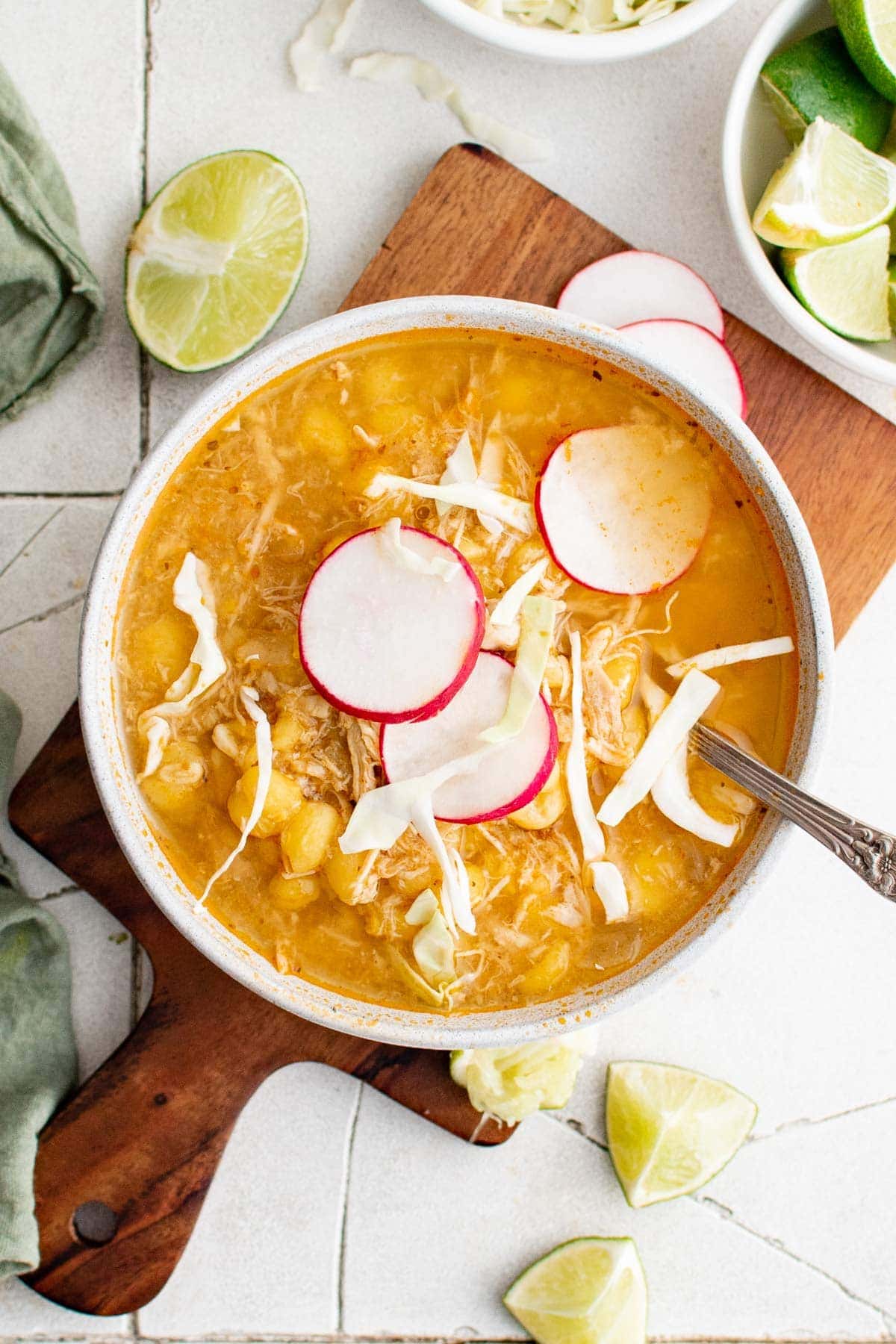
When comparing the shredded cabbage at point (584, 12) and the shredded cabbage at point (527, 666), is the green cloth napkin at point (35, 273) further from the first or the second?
the shredded cabbage at point (527, 666)

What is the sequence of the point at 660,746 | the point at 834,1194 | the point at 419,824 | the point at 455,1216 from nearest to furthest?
the point at 419,824
the point at 660,746
the point at 455,1216
the point at 834,1194

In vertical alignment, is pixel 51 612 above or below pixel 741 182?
below

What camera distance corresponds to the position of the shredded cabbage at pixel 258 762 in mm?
1762

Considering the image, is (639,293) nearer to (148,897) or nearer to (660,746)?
(660,746)

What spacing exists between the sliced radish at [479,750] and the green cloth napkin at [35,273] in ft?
3.67

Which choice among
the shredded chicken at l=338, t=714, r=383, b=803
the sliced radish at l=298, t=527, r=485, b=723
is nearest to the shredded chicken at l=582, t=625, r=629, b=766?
the sliced radish at l=298, t=527, r=485, b=723

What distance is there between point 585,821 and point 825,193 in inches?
49.2

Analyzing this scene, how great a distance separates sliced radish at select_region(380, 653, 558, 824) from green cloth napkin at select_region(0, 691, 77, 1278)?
2.99ft

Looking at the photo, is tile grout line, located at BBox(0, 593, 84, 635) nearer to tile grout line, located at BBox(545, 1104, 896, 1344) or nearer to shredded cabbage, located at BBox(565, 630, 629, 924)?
shredded cabbage, located at BBox(565, 630, 629, 924)

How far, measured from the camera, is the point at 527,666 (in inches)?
69.1

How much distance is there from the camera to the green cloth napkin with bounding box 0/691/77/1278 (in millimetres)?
2086

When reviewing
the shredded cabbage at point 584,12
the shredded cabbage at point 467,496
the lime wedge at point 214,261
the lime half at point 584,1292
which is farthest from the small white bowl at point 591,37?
the lime half at point 584,1292

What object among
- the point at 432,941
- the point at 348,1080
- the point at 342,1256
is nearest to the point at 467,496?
the point at 432,941

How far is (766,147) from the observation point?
220 centimetres
